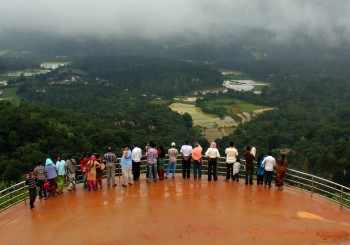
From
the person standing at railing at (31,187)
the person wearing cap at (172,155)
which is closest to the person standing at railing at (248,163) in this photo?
the person wearing cap at (172,155)

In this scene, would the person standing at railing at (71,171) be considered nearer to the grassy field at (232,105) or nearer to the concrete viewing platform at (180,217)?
the concrete viewing platform at (180,217)

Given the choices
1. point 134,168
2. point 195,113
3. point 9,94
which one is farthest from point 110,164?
point 9,94

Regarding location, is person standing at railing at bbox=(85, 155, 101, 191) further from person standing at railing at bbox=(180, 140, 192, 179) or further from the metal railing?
person standing at railing at bbox=(180, 140, 192, 179)

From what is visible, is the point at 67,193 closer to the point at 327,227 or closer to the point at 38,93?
the point at 327,227

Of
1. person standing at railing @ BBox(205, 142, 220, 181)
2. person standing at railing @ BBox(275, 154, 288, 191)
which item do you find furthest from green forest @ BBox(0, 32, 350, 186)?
person standing at railing @ BBox(275, 154, 288, 191)

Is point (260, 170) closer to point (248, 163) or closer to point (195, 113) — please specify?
point (248, 163)
